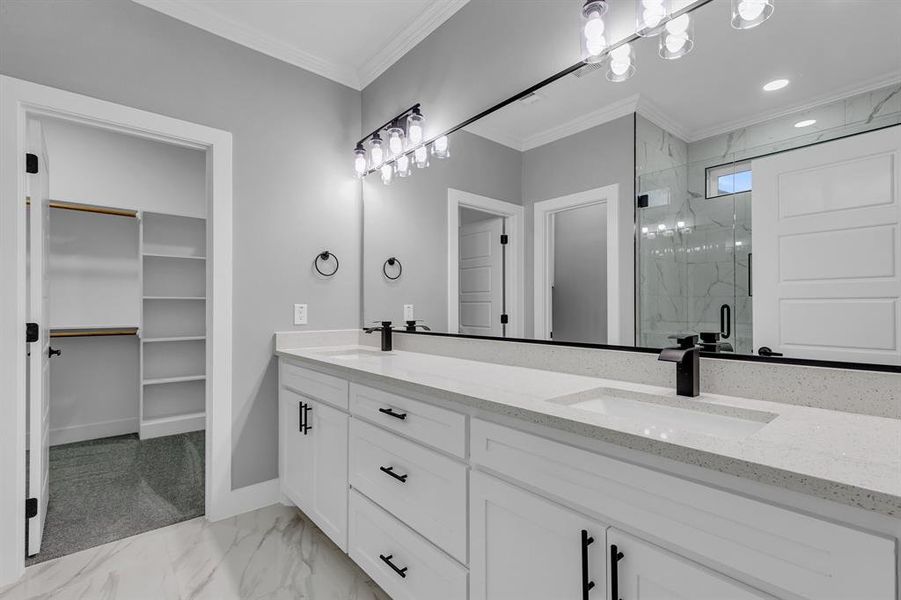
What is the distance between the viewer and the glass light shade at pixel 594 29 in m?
1.44

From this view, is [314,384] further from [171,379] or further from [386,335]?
[171,379]

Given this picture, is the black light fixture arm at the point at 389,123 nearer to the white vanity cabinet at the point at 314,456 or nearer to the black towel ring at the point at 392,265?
the black towel ring at the point at 392,265

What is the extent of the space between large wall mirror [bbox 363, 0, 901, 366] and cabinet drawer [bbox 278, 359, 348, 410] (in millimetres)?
700

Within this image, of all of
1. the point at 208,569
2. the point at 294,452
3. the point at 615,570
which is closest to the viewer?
the point at 615,570

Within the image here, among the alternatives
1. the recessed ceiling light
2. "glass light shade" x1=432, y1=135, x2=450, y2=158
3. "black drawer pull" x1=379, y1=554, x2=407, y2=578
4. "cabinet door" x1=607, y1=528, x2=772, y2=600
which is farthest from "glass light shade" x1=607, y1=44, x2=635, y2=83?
"black drawer pull" x1=379, y1=554, x2=407, y2=578

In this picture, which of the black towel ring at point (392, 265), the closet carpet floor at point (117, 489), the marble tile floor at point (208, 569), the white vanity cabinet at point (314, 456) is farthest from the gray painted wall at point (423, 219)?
the closet carpet floor at point (117, 489)

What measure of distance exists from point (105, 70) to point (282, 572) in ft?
7.88

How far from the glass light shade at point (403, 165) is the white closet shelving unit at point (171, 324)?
2263 millimetres

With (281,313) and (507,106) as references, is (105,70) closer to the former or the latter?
(281,313)

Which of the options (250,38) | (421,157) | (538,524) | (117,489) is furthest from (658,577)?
(117,489)

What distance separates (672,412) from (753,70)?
37.0 inches

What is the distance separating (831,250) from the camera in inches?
39.0

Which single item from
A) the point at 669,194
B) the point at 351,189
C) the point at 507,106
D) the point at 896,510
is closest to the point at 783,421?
the point at 896,510

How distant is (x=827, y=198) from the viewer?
3.26 ft
